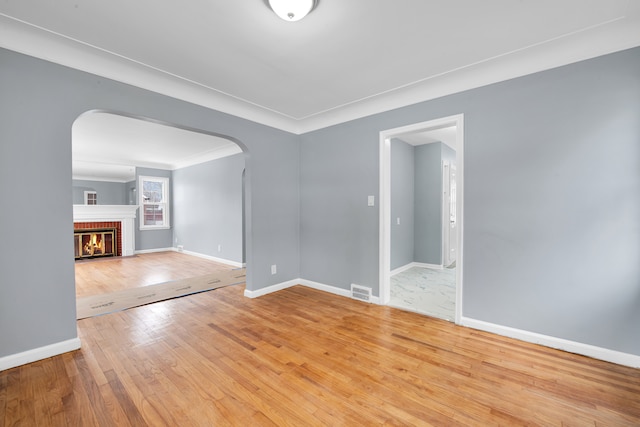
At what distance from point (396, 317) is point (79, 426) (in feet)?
9.02

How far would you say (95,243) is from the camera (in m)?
6.73

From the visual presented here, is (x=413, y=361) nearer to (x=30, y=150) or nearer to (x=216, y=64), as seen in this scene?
(x=216, y=64)

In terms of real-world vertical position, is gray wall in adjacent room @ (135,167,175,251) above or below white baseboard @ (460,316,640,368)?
above

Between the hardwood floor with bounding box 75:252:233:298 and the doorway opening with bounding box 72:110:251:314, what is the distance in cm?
2

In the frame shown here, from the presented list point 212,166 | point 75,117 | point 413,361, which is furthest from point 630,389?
Answer: point 212,166

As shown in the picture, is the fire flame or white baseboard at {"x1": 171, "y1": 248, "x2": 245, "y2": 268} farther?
the fire flame

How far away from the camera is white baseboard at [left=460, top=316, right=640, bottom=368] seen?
203cm

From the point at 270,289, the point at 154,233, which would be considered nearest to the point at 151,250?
the point at 154,233

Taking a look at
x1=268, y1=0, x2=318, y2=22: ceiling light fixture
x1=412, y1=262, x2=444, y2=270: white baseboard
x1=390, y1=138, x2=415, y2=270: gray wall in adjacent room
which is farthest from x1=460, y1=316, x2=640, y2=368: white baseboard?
x1=268, y1=0, x2=318, y2=22: ceiling light fixture

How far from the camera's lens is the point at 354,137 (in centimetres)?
363

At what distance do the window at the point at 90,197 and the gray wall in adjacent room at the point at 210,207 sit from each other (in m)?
5.31

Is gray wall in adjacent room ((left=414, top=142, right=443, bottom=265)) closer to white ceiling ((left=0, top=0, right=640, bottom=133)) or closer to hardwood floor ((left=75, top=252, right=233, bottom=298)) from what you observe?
white ceiling ((left=0, top=0, right=640, bottom=133))

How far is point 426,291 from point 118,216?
7.84 meters

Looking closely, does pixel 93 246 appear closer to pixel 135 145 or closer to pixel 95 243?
pixel 95 243
